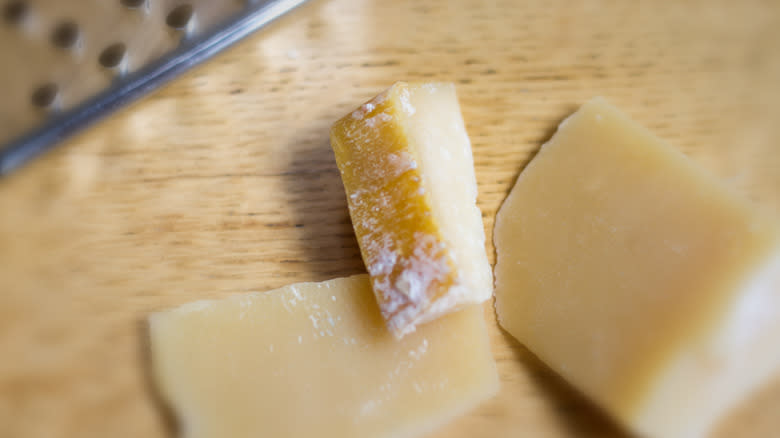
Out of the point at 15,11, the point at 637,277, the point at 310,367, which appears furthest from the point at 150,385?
the point at 637,277

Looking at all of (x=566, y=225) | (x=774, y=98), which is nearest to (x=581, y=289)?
(x=566, y=225)

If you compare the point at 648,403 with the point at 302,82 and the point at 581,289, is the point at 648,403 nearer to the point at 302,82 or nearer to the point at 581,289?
the point at 581,289

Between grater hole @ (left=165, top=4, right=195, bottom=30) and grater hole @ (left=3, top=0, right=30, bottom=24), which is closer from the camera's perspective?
grater hole @ (left=3, top=0, right=30, bottom=24)

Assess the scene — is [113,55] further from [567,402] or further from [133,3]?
[567,402]

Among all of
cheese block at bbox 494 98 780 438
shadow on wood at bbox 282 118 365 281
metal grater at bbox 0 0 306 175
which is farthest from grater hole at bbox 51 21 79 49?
cheese block at bbox 494 98 780 438

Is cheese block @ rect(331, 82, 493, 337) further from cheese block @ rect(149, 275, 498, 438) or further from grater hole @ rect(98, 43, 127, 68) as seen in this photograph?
grater hole @ rect(98, 43, 127, 68)

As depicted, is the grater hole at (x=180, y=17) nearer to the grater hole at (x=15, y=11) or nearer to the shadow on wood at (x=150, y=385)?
the grater hole at (x=15, y=11)
